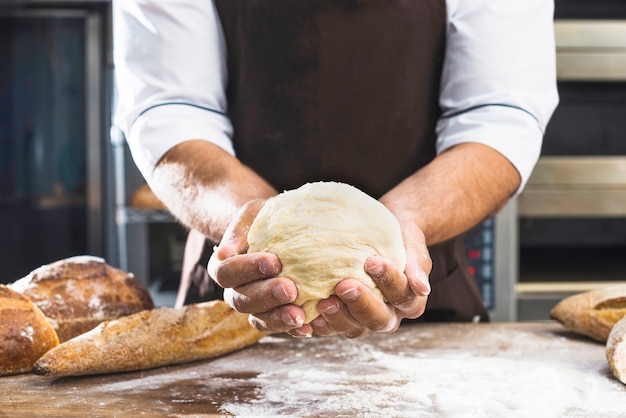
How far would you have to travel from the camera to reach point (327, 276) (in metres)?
0.95

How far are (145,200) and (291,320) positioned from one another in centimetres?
200

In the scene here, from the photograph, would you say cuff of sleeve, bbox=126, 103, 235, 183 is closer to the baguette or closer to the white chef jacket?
the white chef jacket

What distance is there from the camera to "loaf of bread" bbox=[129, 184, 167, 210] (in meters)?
2.78

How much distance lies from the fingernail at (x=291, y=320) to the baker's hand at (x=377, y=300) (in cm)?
4

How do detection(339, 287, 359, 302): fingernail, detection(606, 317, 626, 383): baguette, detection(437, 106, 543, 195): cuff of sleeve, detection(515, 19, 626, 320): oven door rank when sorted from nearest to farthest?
detection(339, 287, 359, 302): fingernail → detection(606, 317, 626, 383): baguette → detection(437, 106, 543, 195): cuff of sleeve → detection(515, 19, 626, 320): oven door

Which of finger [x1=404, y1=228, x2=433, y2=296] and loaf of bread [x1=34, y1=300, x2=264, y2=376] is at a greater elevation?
finger [x1=404, y1=228, x2=433, y2=296]

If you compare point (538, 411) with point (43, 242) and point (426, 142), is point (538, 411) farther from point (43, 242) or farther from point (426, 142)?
point (43, 242)

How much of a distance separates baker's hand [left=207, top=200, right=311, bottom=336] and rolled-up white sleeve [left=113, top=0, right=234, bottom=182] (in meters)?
0.60

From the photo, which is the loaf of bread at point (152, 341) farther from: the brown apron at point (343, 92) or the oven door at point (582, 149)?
the oven door at point (582, 149)

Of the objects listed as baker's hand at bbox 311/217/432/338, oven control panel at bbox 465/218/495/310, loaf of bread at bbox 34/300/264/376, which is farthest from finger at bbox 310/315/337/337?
oven control panel at bbox 465/218/495/310

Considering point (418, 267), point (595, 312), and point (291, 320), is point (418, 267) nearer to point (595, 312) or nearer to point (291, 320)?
point (291, 320)

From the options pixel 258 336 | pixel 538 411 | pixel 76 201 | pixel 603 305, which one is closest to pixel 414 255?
pixel 538 411

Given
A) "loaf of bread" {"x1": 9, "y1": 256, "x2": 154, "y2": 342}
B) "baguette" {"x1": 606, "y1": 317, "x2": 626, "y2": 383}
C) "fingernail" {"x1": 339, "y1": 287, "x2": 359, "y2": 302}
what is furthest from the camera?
"loaf of bread" {"x1": 9, "y1": 256, "x2": 154, "y2": 342}

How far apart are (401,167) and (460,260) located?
0.25 m
